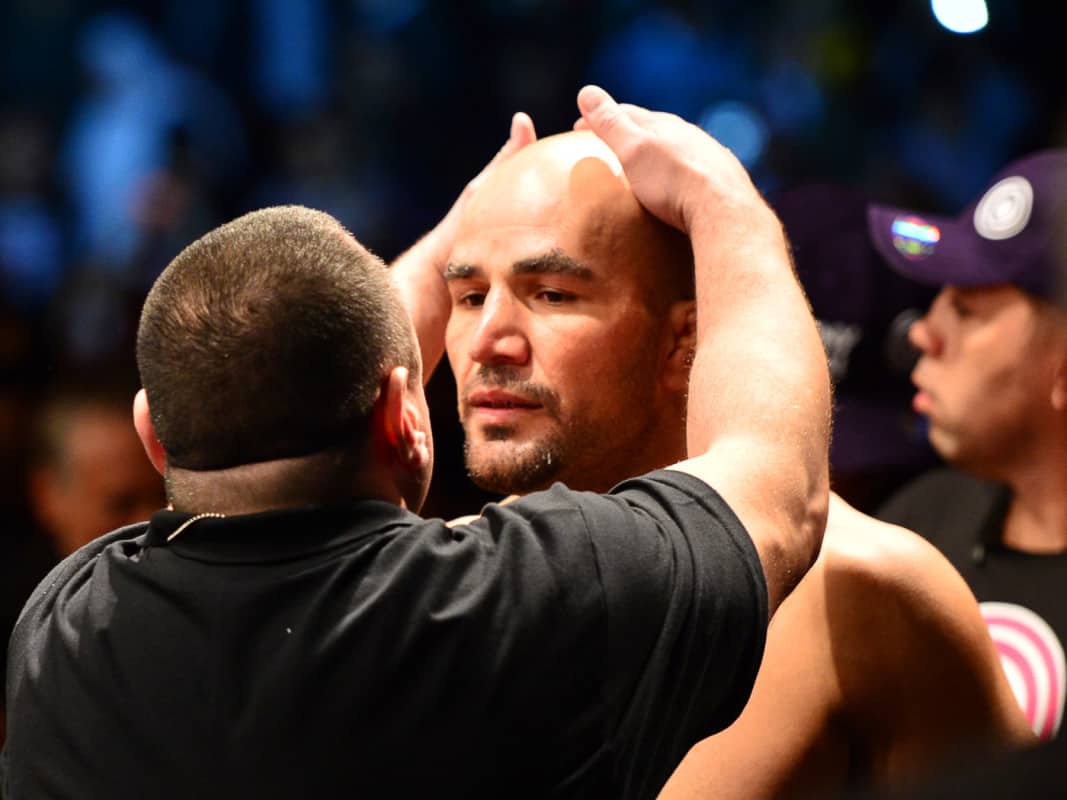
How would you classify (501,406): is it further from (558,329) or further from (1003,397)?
(1003,397)

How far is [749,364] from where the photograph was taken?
1535 mm

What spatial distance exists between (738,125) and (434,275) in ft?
14.2

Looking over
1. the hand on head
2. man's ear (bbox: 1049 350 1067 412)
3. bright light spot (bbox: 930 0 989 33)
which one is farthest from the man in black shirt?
bright light spot (bbox: 930 0 989 33)

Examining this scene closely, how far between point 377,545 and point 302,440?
0.41 ft

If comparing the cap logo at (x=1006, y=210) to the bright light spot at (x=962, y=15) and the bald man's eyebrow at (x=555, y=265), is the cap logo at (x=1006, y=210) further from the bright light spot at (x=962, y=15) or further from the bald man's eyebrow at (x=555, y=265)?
the bright light spot at (x=962, y=15)

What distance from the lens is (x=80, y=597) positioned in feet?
4.70

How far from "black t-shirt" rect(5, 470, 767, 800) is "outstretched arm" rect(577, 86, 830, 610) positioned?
0.07m

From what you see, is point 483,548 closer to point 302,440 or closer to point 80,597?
point 302,440

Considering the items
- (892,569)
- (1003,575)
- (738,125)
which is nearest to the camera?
(892,569)

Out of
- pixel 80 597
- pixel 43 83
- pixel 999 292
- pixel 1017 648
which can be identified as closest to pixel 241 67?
→ pixel 43 83

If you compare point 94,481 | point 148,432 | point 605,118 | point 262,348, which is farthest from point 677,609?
point 94,481

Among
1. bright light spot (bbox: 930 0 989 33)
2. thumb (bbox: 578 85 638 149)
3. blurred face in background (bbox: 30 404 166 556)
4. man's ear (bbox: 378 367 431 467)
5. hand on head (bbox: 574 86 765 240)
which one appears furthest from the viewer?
bright light spot (bbox: 930 0 989 33)

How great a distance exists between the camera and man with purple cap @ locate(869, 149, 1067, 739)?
9.16ft

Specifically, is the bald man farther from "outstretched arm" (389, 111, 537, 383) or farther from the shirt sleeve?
the shirt sleeve
